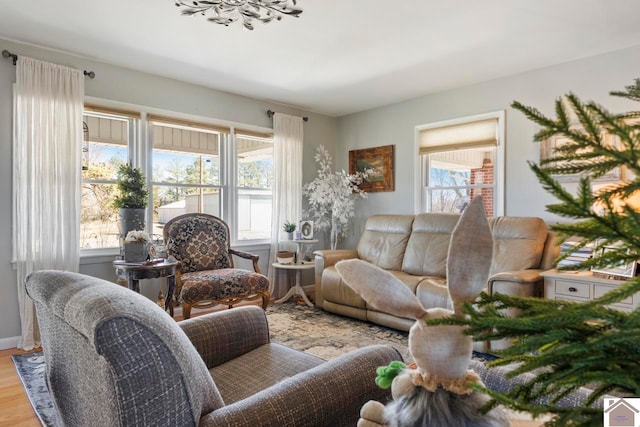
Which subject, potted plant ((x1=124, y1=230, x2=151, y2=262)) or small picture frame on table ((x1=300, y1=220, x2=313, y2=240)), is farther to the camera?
small picture frame on table ((x1=300, y1=220, x2=313, y2=240))

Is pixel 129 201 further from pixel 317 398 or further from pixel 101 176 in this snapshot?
pixel 317 398

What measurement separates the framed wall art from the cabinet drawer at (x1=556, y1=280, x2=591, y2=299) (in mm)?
2490

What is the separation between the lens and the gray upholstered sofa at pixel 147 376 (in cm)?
81

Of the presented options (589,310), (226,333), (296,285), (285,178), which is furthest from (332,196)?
(589,310)

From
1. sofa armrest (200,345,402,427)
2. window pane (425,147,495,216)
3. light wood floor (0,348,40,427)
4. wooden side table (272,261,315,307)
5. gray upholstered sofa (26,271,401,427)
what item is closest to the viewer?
gray upholstered sofa (26,271,401,427)

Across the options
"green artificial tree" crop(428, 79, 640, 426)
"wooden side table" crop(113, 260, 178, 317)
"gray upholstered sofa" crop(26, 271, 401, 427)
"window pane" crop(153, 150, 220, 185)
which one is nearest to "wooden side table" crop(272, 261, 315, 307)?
"window pane" crop(153, 150, 220, 185)

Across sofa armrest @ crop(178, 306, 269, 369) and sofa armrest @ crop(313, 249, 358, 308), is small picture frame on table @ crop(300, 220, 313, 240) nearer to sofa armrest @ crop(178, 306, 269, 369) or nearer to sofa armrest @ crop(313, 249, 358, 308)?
sofa armrest @ crop(313, 249, 358, 308)

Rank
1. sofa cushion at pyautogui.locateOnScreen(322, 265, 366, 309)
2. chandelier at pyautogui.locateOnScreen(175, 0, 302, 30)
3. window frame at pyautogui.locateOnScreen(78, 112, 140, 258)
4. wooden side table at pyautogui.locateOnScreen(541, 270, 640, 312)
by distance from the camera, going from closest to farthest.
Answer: chandelier at pyautogui.locateOnScreen(175, 0, 302, 30) → wooden side table at pyautogui.locateOnScreen(541, 270, 640, 312) → window frame at pyautogui.locateOnScreen(78, 112, 140, 258) → sofa cushion at pyautogui.locateOnScreen(322, 265, 366, 309)

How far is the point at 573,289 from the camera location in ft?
8.87

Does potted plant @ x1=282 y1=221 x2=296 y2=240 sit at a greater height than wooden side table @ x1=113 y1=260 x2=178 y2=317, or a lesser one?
greater

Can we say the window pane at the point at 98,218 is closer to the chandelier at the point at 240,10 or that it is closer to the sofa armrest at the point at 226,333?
the chandelier at the point at 240,10

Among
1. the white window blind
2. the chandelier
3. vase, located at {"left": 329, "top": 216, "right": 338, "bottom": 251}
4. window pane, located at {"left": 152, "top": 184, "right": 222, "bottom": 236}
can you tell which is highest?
the chandelier

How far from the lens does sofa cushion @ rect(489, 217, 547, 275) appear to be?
3.22 metres

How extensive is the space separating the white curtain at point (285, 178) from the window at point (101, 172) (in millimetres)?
1737
